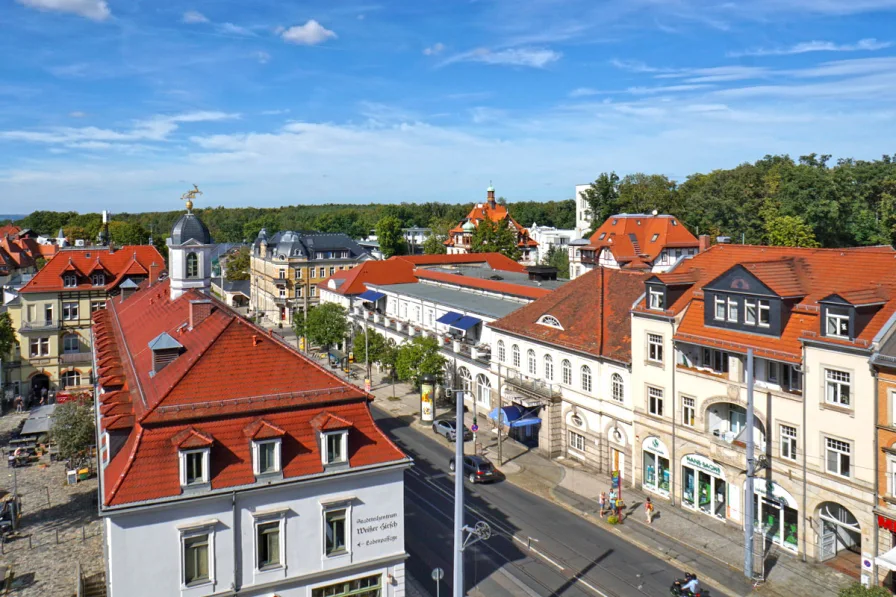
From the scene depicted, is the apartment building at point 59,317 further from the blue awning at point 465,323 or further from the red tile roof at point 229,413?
the red tile roof at point 229,413

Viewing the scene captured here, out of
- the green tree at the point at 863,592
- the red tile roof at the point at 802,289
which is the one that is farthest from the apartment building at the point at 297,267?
the green tree at the point at 863,592

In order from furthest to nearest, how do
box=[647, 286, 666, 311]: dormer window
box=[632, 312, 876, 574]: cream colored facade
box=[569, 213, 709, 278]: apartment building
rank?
box=[569, 213, 709, 278]: apartment building → box=[647, 286, 666, 311]: dormer window → box=[632, 312, 876, 574]: cream colored facade

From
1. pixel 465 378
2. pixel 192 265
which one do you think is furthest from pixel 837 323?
pixel 192 265

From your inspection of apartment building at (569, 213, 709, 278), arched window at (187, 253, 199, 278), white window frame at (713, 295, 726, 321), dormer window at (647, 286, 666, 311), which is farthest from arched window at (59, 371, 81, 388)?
apartment building at (569, 213, 709, 278)

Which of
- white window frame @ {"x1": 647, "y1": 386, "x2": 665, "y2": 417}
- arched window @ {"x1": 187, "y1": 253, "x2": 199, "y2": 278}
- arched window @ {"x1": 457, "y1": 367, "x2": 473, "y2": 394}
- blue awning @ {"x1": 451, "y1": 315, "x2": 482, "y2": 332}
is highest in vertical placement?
arched window @ {"x1": 187, "y1": 253, "x2": 199, "y2": 278}

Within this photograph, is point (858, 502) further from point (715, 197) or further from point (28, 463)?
point (715, 197)

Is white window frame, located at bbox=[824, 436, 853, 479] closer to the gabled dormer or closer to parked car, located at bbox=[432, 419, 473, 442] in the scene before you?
the gabled dormer

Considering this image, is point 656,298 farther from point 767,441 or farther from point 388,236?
point 388,236
